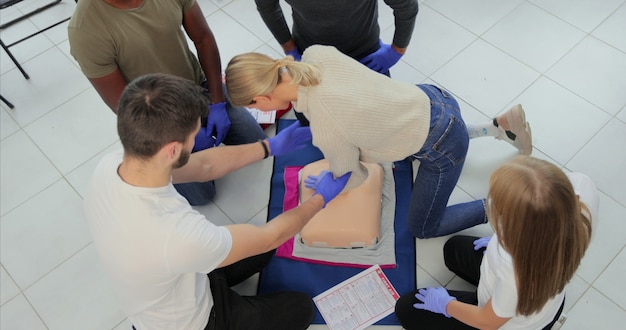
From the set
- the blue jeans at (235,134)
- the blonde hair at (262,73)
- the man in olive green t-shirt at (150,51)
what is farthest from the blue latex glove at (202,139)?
the blonde hair at (262,73)

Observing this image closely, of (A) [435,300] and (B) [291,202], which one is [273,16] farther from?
(A) [435,300]

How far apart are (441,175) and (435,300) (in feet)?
1.52

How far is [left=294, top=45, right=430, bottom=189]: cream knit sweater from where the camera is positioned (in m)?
1.47

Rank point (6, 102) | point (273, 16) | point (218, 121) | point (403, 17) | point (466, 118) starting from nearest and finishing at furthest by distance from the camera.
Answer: point (403, 17)
point (273, 16)
point (218, 121)
point (466, 118)
point (6, 102)

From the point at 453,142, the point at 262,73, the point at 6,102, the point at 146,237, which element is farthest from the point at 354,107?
the point at 6,102

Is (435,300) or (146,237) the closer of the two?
(146,237)

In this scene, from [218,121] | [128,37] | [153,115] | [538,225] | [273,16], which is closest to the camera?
[538,225]

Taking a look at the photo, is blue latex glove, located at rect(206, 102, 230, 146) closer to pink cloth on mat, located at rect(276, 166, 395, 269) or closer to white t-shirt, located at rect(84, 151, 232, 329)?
pink cloth on mat, located at rect(276, 166, 395, 269)

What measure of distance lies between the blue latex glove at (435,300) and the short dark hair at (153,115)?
3.52 ft

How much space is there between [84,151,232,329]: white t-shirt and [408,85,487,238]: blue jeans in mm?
798

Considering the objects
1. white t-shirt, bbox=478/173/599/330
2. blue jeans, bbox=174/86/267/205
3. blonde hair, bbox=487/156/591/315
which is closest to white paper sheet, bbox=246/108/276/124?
blue jeans, bbox=174/86/267/205

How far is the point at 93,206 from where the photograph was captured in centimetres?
144

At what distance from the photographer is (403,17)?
6.68 ft

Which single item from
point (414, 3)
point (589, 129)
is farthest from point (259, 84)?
point (589, 129)
